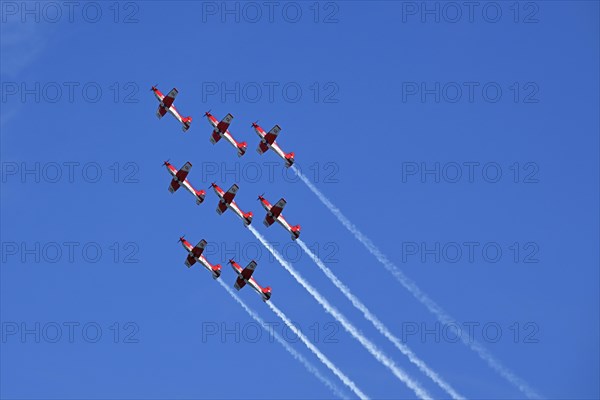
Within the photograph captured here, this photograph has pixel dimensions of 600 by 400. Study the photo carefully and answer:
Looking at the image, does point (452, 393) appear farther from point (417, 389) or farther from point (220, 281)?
point (220, 281)

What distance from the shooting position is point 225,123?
439 ft

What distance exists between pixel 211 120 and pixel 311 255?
18359 mm

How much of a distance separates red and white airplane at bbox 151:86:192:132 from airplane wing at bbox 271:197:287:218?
1370cm

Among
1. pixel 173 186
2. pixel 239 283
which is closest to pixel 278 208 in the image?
pixel 239 283

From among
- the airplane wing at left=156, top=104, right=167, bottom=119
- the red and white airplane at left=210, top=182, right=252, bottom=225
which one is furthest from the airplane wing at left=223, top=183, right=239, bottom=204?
the airplane wing at left=156, top=104, right=167, bottom=119

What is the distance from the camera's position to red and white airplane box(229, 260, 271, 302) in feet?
431

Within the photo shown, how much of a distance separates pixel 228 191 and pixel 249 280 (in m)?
9.53

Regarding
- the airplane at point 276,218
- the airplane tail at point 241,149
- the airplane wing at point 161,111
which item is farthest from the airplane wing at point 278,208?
the airplane wing at point 161,111

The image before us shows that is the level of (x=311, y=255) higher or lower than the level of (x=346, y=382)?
higher

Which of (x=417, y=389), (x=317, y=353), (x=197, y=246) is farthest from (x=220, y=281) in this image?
(x=417, y=389)

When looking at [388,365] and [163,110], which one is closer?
[388,365]

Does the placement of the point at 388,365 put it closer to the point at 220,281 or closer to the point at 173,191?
the point at 220,281

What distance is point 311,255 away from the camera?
130 m

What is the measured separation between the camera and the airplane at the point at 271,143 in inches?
5162
